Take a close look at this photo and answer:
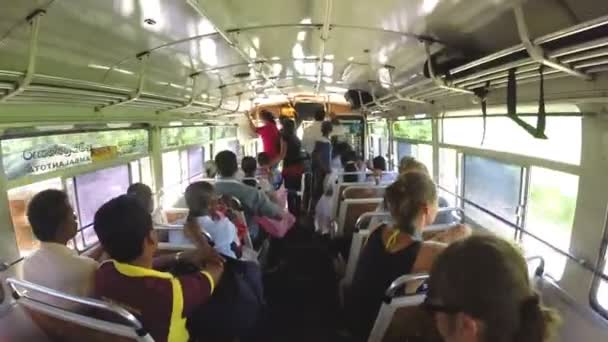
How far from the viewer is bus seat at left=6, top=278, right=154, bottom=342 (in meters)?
1.50

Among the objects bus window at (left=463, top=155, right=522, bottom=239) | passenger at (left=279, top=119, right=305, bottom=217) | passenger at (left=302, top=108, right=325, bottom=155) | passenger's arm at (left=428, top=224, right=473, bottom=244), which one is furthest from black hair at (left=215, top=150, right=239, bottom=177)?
passenger at (left=302, top=108, right=325, bottom=155)

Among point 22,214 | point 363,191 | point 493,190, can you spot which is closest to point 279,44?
point 363,191

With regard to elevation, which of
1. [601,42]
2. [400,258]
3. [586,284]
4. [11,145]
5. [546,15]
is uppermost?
[546,15]

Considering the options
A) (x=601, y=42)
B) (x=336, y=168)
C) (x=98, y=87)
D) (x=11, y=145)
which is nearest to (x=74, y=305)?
(x=11, y=145)

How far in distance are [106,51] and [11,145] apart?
783 mm

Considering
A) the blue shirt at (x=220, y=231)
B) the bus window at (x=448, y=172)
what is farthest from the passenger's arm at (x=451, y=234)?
the bus window at (x=448, y=172)

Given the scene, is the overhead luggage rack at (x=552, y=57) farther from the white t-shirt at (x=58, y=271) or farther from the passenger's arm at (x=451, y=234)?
the white t-shirt at (x=58, y=271)

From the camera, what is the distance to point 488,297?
94cm

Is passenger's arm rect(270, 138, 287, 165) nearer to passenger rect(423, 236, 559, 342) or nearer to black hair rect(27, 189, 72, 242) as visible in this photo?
black hair rect(27, 189, 72, 242)

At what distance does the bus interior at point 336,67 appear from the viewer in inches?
73.6

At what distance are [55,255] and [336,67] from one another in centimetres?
349

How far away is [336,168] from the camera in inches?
279

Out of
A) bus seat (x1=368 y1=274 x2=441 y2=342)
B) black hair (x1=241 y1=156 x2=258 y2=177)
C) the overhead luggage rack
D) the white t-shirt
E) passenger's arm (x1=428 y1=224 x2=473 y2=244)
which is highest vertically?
the overhead luggage rack

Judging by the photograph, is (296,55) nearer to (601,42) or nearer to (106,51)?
(106,51)
